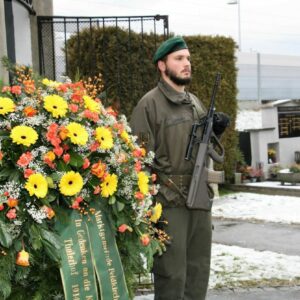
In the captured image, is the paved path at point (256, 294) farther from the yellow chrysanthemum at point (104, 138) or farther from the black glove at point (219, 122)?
the yellow chrysanthemum at point (104, 138)

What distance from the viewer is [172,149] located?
127 inches

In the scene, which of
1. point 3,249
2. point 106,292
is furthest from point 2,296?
point 106,292

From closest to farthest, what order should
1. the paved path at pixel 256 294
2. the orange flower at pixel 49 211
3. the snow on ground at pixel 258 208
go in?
the orange flower at pixel 49 211 < the paved path at pixel 256 294 < the snow on ground at pixel 258 208

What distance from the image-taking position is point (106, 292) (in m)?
2.27

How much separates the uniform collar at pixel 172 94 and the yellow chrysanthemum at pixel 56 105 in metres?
1.13

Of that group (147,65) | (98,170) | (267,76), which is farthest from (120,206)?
(267,76)

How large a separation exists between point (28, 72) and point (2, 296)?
1.00 metres

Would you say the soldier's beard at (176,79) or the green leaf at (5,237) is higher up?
the soldier's beard at (176,79)

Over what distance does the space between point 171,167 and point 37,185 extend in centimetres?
130

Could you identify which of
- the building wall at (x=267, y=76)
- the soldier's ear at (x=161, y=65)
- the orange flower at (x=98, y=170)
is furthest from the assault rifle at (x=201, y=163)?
the building wall at (x=267, y=76)

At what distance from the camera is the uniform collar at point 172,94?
3262 millimetres

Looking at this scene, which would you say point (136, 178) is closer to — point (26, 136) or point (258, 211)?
point (26, 136)

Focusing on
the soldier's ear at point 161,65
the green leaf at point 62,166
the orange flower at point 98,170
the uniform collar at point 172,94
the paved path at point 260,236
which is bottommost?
the paved path at point 260,236

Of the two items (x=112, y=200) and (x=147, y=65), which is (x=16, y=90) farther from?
(x=147, y=65)
